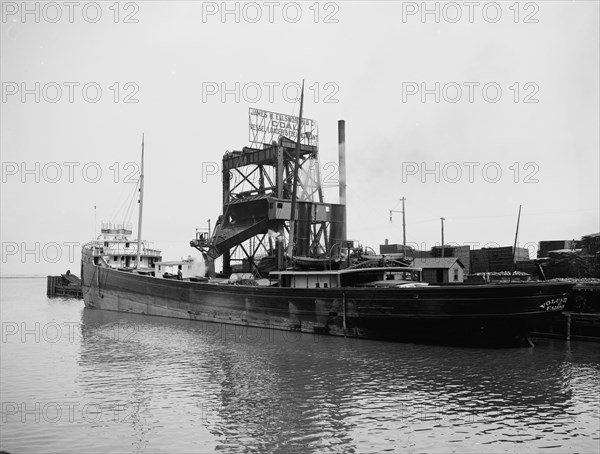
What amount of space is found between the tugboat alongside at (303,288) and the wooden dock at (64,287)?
23808mm

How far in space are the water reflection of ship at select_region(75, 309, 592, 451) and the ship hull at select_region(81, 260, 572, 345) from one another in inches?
40.7

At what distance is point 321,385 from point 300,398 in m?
1.78

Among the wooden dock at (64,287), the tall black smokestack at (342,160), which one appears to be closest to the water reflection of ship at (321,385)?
the tall black smokestack at (342,160)

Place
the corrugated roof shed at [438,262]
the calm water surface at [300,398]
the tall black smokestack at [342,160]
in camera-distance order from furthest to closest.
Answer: the tall black smokestack at [342,160] → the corrugated roof shed at [438,262] → the calm water surface at [300,398]

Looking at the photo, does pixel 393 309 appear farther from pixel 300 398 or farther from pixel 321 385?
pixel 300 398

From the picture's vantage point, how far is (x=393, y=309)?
26.7 meters

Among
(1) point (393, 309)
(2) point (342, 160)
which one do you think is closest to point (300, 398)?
A: (1) point (393, 309)

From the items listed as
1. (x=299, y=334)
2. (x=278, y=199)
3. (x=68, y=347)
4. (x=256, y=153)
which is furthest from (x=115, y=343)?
(x=256, y=153)

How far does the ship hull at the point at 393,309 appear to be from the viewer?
24312mm

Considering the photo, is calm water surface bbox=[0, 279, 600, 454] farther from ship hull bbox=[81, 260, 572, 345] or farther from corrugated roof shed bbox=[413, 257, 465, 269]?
corrugated roof shed bbox=[413, 257, 465, 269]

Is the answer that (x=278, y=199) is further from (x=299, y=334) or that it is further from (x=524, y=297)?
(x=524, y=297)

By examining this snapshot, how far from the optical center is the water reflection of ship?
548 inches

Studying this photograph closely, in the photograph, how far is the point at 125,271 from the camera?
161 ft

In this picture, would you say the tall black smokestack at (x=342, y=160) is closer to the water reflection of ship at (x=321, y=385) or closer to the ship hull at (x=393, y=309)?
the ship hull at (x=393, y=309)
